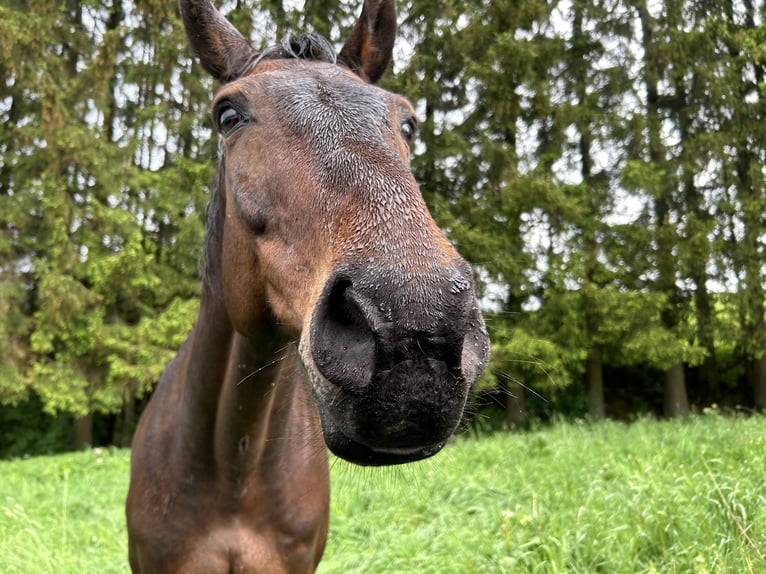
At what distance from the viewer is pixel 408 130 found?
1.83 meters

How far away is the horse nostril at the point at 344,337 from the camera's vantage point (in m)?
1.02

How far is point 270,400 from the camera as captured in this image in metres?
2.09

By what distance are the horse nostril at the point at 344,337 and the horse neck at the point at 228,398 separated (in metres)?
0.82

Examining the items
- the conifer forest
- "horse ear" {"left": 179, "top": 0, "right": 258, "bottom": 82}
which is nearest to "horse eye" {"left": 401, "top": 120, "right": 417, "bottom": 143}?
"horse ear" {"left": 179, "top": 0, "right": 258, "bottom": 82}

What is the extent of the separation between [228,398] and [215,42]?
1248mm

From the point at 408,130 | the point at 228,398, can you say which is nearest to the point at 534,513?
the point at 228,398

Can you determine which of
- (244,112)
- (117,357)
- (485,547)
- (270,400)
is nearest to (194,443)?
(270,400)

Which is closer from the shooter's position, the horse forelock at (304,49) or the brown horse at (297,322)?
the brown horse at (297,322)

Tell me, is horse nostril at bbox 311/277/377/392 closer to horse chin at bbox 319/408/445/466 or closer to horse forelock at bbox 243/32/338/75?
horse chin at bbox 319/408/445/466

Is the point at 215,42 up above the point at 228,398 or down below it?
above

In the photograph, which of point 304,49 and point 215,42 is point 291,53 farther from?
point 215,42

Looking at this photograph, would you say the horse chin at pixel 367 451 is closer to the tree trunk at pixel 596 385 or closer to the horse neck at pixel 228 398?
the horse neck at pixel 228 398

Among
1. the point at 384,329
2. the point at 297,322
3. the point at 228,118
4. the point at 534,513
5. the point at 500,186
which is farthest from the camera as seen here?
the point at 500,186

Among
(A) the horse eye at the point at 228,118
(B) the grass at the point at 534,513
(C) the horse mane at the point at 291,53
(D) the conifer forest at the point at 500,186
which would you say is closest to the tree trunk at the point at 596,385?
(D) the conifer forest at the point at 500,186
